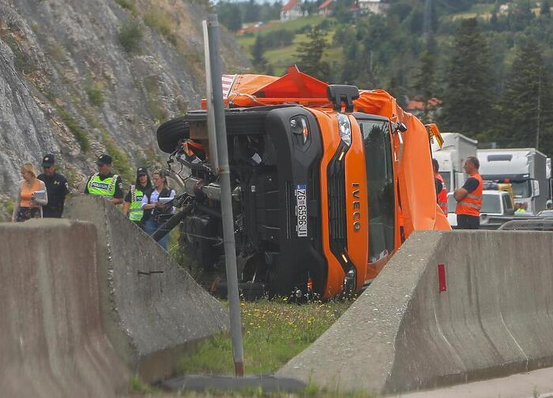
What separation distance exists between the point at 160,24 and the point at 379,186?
72.1ft

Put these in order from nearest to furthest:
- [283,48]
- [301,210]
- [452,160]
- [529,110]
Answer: [301,210] < [452,160] < [529,110] < [283,48]

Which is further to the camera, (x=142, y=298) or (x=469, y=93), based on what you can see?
(x=469, y=93)

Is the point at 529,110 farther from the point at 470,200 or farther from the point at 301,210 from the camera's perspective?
the point at 301,210

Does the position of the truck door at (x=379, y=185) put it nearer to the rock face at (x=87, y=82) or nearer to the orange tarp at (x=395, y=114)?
the orange tarp at (x=395, y=114)

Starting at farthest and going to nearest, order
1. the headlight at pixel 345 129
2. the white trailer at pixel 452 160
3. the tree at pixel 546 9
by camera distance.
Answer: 1. the tree at pixel 546 9
2. the white trailer at pixel 452 160
3. the headlight at pixel 345 129

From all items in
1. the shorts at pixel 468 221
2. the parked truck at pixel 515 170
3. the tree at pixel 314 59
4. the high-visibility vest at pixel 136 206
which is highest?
the high-visibility vest at pixel 136 206

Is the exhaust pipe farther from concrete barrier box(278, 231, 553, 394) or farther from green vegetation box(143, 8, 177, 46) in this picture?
green vegetation box(143, 8, 177, 46)

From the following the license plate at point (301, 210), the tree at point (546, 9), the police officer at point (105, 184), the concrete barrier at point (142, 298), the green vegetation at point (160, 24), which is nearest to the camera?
the concrete barrier at point (142, 298)

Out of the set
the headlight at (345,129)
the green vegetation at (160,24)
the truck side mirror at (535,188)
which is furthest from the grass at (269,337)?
the truck side mirror at (535,188)

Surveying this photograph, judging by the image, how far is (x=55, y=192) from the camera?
1498 centimetres

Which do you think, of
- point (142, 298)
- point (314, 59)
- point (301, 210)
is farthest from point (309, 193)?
point (314, 59)

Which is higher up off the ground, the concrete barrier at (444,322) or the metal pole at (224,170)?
the metal pole at (224,170)

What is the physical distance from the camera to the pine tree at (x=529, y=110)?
84.8 m

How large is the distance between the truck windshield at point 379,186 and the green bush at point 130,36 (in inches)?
704
